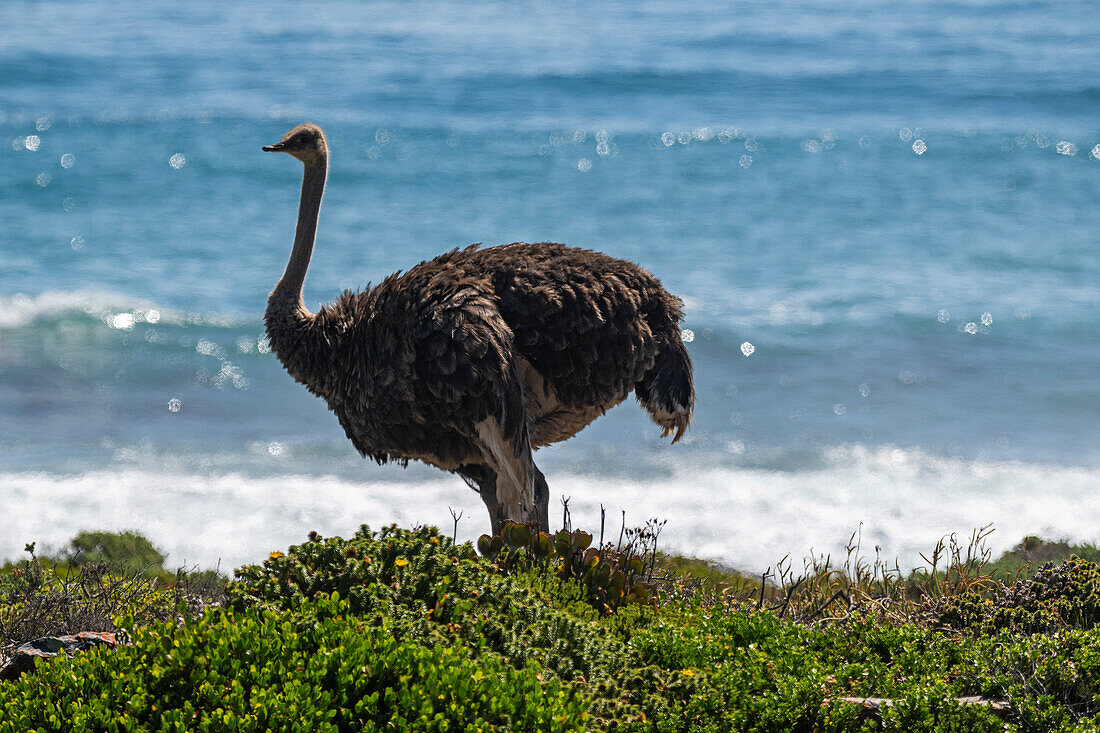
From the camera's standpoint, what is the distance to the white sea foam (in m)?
10.4

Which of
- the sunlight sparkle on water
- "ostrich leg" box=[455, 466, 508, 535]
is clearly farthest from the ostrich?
the sunlight sparkle on water

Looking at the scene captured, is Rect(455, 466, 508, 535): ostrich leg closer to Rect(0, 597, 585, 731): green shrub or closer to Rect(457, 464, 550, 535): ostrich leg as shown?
Rect(457, 464, 550, 535): ostrich leg

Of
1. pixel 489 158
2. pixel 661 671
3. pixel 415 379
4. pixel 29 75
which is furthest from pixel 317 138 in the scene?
pixel 29 75

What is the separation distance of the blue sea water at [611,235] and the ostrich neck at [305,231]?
368 cm

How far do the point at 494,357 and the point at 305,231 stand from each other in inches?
74.2

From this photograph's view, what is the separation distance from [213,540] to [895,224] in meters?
13.0

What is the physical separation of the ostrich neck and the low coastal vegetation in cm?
184

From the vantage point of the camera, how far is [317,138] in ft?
24.7

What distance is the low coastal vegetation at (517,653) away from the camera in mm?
3680

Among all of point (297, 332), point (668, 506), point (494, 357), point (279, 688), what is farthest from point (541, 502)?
→ point (668, 506)

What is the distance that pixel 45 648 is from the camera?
4578 millimetres

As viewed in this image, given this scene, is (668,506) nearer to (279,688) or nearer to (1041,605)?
(1041,605)

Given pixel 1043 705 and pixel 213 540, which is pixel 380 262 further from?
pixel 1043 705

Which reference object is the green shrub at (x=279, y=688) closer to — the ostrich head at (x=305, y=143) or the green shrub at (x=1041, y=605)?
the green shrub at (x=1041, y=605)
